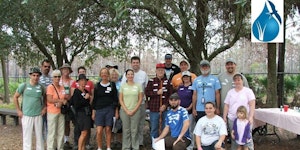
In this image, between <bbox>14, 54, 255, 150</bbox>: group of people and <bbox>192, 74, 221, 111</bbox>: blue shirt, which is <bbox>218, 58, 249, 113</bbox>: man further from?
<bbox>192, 74, 221, 111</bbox>: blue shirt

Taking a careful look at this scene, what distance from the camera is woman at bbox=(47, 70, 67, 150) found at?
6.03 m

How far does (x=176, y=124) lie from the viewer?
5551mm

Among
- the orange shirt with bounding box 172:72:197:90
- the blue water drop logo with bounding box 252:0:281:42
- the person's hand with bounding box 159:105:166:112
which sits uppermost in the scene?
the blue water drop logo with bounding box 252:0:281:42

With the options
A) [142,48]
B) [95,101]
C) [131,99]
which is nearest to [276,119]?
[131,99]

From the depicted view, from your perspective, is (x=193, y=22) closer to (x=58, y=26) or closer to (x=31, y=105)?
(x=58, y=26)

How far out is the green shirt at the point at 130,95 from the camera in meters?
6.06

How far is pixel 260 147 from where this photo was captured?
6.97m

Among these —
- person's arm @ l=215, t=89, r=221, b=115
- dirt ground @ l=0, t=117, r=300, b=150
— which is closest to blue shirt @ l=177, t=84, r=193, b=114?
person's arm @ l=215, t=89, r=221, b=115

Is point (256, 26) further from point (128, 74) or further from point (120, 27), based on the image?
point (120, 27)

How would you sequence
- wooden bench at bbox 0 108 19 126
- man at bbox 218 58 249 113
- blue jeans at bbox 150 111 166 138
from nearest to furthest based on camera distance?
man at bbox 218 58 249 113 → blue jeans at bbox 150 111 166 138 → wooden bench at bbox 0 108 19 126

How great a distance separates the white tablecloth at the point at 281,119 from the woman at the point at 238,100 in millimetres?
738

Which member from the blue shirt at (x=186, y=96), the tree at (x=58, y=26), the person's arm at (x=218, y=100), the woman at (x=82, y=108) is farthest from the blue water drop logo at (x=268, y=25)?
the tree at (x=58, y=26)

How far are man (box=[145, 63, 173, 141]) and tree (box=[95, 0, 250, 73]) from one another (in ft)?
4.42

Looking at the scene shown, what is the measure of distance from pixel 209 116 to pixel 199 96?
2.07ft
